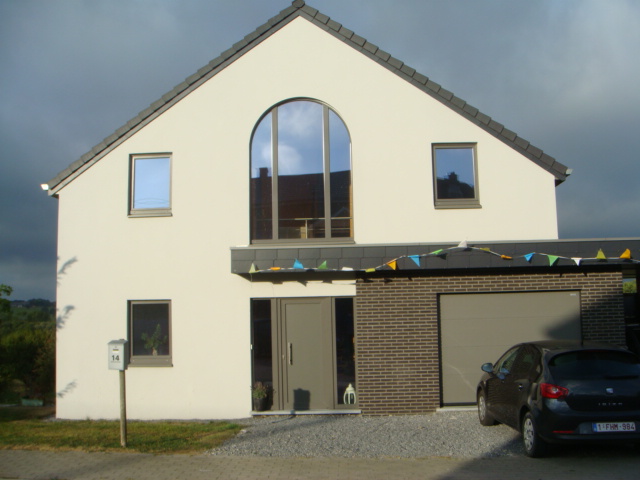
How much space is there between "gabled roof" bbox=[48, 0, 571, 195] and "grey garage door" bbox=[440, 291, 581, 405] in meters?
2.51

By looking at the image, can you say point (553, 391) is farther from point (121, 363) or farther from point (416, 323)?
point (121, 363)

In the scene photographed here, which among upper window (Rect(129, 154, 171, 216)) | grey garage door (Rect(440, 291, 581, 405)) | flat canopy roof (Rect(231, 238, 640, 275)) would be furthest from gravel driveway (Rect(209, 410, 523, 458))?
upper window (Rect(129, 154, 171, 216))

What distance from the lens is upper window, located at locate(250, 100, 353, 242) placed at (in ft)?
41.5

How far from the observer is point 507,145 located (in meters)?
12.7

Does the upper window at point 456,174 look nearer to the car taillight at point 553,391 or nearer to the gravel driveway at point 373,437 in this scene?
the gravel driveway at point 373,437

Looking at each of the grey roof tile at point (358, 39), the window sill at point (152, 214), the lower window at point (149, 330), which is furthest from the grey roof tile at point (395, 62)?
the lower window at point (149, 330)

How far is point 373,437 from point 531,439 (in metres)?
2.53

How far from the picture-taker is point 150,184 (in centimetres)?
1291

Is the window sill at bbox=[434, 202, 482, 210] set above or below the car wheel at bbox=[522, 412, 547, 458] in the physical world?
above

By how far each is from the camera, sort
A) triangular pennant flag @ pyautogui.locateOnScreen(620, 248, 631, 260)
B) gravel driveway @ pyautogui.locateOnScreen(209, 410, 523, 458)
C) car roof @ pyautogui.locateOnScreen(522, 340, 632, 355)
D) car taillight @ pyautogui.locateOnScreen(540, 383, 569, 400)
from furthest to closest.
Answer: triangular pennant flag @ pyautogui.locateOnScreen(620, 248, 631, 260), gravel driveway @ pyautogui.locateOnScreen(209, 410, 523, 458), car roof @ pyautogui.locateOnScreen(522, 340, 632, 355), car taillight @ pyautogui.locateOnScreen(540, 383, 569, 400)

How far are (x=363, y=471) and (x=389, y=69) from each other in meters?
7.81

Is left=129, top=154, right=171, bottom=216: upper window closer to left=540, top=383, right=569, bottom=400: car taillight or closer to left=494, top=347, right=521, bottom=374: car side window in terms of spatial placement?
left=494, top=347, right=521, bottom=374: car side window


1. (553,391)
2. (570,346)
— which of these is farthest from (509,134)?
(553,391)

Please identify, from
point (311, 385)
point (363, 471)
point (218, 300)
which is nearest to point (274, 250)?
point (218, 300)
